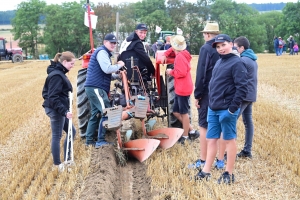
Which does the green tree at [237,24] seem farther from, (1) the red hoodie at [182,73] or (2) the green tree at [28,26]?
(1) the red hoodie at [182,73]

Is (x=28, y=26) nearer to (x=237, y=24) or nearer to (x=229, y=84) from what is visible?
(x=237, y=24)

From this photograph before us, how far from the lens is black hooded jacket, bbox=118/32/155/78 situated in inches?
230

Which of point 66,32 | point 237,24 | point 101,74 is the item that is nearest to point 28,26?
point 66,32

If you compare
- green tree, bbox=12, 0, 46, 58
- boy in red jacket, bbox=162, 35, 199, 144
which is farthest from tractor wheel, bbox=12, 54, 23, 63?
boy in red jacket, bbox=162, 35, 199, 144

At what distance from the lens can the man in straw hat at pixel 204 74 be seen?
4602 millimetres

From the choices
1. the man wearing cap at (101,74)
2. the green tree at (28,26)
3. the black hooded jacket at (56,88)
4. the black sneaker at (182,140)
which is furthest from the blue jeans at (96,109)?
the green tree at (28,26)

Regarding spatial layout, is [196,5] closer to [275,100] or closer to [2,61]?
[2,61]

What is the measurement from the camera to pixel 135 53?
593 centimetres

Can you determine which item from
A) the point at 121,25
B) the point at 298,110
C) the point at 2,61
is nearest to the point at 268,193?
the point at 298,110

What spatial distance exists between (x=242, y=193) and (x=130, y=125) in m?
3.39

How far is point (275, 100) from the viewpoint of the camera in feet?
32.7

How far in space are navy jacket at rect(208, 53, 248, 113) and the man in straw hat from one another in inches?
18.2

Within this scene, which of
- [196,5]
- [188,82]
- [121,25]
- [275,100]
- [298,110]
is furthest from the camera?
[196,5]

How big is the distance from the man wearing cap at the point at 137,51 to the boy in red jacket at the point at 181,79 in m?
0.31
